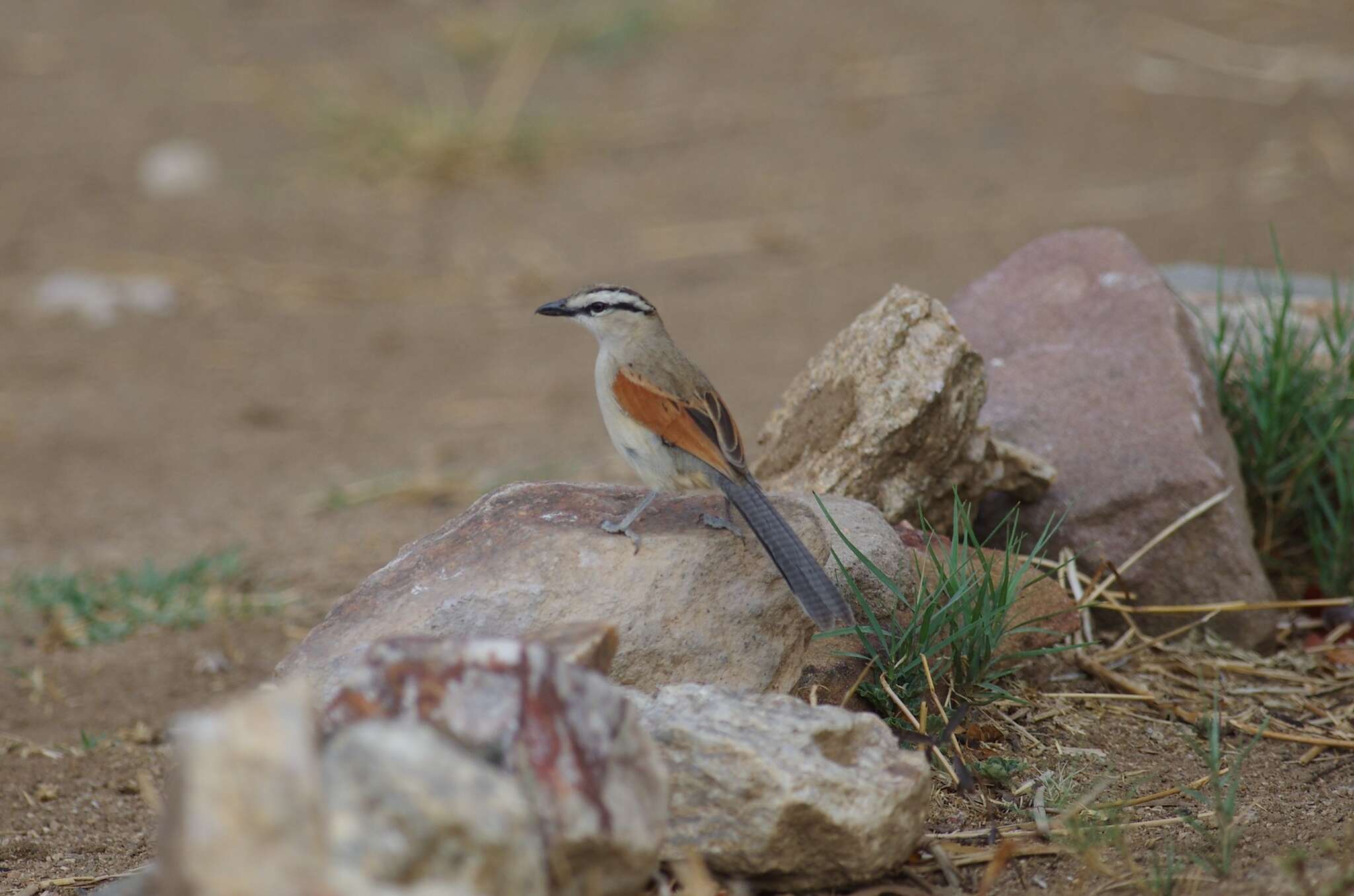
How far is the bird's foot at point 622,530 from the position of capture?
12.0 ft

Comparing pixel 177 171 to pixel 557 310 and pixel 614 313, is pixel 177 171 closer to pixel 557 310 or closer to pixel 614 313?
pixel 557 310

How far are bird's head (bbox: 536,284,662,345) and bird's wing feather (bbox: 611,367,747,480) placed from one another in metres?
0.22

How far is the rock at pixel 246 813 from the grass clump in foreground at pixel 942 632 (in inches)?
70.6

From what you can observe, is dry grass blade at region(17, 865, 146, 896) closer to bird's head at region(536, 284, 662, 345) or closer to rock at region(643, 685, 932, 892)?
rock at region(643, 685, 932, 892)

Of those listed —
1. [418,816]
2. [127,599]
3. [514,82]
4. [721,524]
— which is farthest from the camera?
[514,82]

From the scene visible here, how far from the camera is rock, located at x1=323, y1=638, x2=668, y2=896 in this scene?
7.57 ft

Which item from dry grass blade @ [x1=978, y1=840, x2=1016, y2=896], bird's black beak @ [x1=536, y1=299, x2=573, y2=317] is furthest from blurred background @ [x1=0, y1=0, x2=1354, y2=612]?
dry grass blade @ [x1=978, y1=840, x2=1016, y2=896]

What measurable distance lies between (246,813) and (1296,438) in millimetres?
4223

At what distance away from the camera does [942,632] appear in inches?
151

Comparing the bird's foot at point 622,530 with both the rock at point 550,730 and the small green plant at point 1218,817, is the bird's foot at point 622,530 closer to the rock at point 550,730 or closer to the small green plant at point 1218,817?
the rock at point 550,730

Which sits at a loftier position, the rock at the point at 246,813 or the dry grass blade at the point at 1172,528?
the rock at the point at 246,813

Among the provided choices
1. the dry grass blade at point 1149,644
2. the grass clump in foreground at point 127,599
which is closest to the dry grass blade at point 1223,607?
the dry grass blade at point 1149,644

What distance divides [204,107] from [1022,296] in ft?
30.5

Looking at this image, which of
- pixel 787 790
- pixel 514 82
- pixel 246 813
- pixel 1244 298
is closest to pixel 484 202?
pixel 514 82
